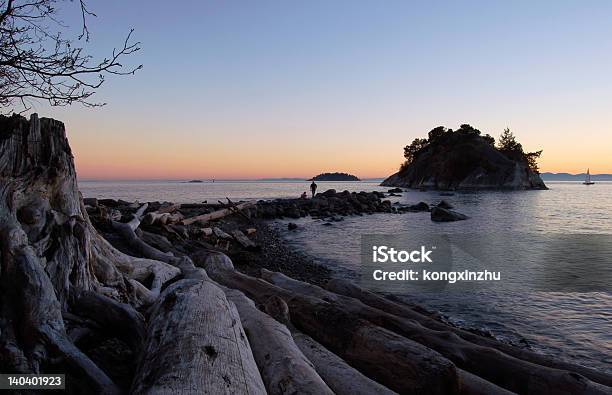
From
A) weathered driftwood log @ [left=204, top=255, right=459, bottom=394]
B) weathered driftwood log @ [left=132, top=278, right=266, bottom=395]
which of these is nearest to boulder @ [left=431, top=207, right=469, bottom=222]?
weathered driftwood log @ [left=204, top=255, right=459, bottom=394]

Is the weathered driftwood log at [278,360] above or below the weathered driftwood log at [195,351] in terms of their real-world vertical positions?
below

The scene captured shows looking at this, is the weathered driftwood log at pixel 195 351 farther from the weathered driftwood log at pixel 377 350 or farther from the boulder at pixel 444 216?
the boulder at pixel 444 216

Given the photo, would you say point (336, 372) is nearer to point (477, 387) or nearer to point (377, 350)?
point (377, 350)

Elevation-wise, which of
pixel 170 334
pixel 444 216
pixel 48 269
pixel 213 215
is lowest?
pixel 444 216

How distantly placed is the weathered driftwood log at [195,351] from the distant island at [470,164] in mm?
100615

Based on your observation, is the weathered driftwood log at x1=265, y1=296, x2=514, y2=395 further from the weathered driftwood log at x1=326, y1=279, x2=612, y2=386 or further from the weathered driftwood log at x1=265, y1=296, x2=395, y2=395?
the weathered driftwood log at x1=326, y1=279, x2=612, y2=386

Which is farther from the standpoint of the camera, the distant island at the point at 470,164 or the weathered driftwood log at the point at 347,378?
the distant island at the point at 470,164

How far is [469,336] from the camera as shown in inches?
208

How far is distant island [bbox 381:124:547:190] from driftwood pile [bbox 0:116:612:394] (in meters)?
99.0

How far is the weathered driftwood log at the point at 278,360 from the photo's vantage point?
283 centimetres

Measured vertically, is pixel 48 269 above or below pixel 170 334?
above

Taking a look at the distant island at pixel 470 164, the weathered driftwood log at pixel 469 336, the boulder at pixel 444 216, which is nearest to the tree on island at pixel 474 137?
the distant island at pixel 470 164

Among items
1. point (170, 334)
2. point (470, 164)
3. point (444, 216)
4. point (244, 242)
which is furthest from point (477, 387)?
point (470, 164)

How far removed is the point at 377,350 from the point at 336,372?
50cm
